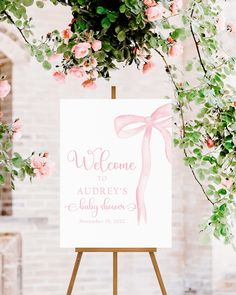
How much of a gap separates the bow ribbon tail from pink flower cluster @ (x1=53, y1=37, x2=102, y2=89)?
0.32m

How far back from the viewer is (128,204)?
2.79 metres

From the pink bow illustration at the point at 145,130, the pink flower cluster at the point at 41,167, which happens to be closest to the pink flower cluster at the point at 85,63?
the pink bow illustration at the point at 145,130

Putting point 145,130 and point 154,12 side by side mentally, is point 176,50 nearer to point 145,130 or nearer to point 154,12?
point 154,12

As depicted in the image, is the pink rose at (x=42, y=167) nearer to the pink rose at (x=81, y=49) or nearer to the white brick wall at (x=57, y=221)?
the pink rose at (x=81, y=49)

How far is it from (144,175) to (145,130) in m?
0.19

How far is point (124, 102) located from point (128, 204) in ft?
1.38

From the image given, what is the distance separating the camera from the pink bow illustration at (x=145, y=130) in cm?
279

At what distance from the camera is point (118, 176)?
110 inches

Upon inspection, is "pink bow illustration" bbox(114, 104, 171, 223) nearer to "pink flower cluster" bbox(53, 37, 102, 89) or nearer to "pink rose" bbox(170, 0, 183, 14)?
"pink flower cluster" bbox(53, 37, 102, 89)

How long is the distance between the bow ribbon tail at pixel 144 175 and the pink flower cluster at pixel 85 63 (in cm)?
32

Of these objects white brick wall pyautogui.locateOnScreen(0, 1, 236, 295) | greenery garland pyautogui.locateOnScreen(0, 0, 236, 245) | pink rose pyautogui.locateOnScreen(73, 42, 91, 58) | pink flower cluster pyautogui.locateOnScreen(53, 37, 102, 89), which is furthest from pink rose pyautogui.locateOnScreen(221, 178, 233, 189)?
white brick wall pyautogui.locateOnScreen(0, 1, 236, 295)

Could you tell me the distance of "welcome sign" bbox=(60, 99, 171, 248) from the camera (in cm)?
278

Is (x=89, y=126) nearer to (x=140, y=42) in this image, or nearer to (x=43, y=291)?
(x=140, y=42)

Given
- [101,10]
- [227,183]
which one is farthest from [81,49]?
[227,183]
